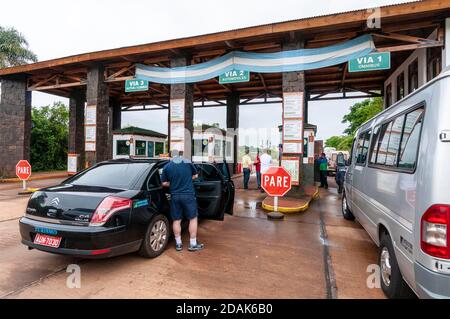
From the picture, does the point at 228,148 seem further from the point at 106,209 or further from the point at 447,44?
the point at 106,209

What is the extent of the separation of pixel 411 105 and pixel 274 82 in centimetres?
1259

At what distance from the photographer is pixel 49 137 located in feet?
63.8

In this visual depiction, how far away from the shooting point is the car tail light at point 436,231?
185 cm

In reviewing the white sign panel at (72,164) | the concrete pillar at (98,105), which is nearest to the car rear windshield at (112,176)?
the concrete pillar at (98,105)

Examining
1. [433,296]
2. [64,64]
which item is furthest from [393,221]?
[64,64]

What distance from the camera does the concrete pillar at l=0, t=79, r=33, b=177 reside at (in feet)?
43.7

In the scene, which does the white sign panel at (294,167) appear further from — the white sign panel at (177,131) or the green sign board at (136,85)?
the green sign board at (136,85)

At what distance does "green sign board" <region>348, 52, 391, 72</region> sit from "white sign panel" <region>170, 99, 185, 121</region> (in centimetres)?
584

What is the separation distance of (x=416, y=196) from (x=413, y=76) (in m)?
10.6

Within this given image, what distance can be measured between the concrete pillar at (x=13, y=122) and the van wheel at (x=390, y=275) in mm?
15946

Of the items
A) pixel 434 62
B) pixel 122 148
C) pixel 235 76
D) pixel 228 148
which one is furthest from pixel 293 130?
pixel 122 148

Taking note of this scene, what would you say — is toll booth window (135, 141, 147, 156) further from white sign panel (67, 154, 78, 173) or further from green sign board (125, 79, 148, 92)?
green sign board (125, 79, 148, 92)
